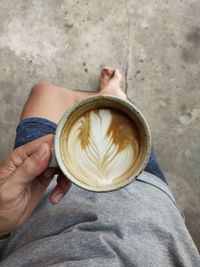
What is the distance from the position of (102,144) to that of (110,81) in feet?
2.51

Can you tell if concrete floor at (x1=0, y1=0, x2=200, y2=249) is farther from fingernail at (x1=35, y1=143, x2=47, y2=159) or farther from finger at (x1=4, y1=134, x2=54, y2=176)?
fingernail at (x1=35, y1=143, x2=47, y2=159)

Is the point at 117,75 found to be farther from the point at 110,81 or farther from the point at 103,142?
the point at 103,142

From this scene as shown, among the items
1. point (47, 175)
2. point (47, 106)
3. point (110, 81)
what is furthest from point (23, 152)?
point (110, 81)

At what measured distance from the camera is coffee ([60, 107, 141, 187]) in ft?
2.89

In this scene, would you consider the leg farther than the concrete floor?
No

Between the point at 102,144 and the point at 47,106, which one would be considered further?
the point at 47,106

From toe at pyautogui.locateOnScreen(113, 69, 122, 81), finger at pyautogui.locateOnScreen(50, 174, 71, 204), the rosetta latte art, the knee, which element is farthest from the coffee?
toe at pyautogui.locateOnScreen(113, 69, 122, 81)

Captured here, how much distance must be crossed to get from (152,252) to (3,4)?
1297 mm

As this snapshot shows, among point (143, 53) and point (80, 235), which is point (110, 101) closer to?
point (80, 235)

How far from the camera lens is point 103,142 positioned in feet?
2.93

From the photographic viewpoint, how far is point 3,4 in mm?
1751

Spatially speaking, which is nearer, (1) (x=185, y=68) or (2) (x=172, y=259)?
(2) (x=172, y=259)

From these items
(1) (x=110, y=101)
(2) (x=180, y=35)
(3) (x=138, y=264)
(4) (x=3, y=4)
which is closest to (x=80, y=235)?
(3) (x=138, y=264)

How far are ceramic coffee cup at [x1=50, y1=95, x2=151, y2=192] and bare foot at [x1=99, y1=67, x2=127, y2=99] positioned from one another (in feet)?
2.22
